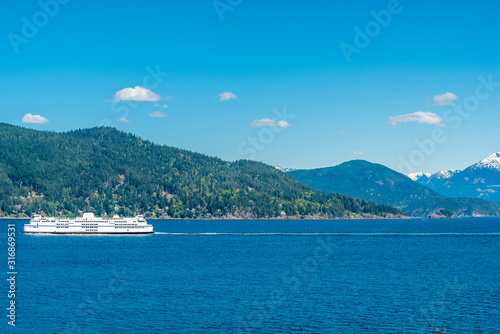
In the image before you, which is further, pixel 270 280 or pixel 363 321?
pixel 270 280

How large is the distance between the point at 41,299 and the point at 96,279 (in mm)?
24580

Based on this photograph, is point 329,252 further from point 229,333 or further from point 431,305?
point 229,333

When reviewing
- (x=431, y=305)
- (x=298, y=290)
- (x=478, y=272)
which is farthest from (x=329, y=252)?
(x=431, y=305)

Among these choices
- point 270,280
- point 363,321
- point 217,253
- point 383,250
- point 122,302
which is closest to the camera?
point 363,321

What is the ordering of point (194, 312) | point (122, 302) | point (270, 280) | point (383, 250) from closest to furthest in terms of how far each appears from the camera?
1. point (194, 312)
2. point (122, 302)
3. point (270, 280)
4. point (383, 250)

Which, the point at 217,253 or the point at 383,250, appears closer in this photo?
the point at 217,253

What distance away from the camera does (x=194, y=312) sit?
296ft

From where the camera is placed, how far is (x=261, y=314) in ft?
292

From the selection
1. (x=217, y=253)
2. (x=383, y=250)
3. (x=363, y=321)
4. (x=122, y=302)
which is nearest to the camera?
(x=363, y=321)

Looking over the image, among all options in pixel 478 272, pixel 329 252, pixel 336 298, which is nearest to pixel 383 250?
pixel 329 252

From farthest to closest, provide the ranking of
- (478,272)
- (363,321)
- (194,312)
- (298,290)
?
1. (478,272)
2. (298,290)
3. (194,312)
4. (363,321)

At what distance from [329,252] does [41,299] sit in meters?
113

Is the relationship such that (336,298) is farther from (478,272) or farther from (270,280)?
(478,272)

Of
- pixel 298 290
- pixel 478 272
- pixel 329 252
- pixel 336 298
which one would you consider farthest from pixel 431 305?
pixel 329 252
